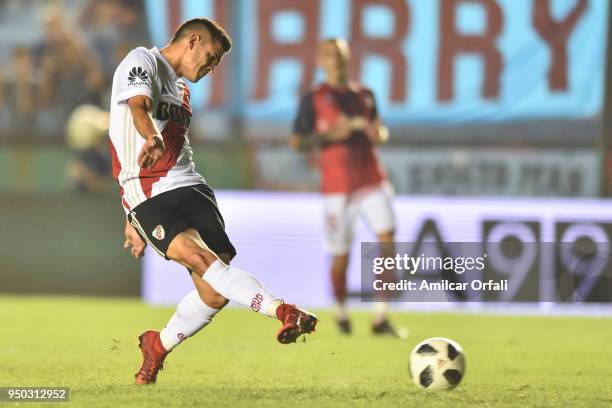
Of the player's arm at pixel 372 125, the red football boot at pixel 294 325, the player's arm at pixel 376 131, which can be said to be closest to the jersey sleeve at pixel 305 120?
the player's arm at pixel 372 125

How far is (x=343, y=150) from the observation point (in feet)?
32.2

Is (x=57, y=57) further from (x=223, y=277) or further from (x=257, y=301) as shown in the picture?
(x=257, y=301)

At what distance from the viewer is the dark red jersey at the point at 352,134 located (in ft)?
31.4

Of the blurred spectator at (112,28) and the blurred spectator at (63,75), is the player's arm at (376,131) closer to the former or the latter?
the blurred spectator at (112,28)

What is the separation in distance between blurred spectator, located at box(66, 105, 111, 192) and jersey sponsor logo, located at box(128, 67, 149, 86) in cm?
727

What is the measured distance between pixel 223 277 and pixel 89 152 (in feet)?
25.0

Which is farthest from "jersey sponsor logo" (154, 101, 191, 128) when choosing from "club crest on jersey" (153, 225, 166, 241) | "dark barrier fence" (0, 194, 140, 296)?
"dark barrier fence" (0, 194, 140, 296)

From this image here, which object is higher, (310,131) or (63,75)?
(63,75)

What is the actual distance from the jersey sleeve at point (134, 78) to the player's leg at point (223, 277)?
0.64 metres

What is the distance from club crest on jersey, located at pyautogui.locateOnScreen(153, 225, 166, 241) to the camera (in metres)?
5.54

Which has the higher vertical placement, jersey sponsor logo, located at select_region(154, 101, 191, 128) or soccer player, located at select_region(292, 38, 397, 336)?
jersey sponsor logo, located at select_region(154, 101, 191, 128)

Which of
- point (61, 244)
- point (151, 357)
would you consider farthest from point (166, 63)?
point (61, 244)
